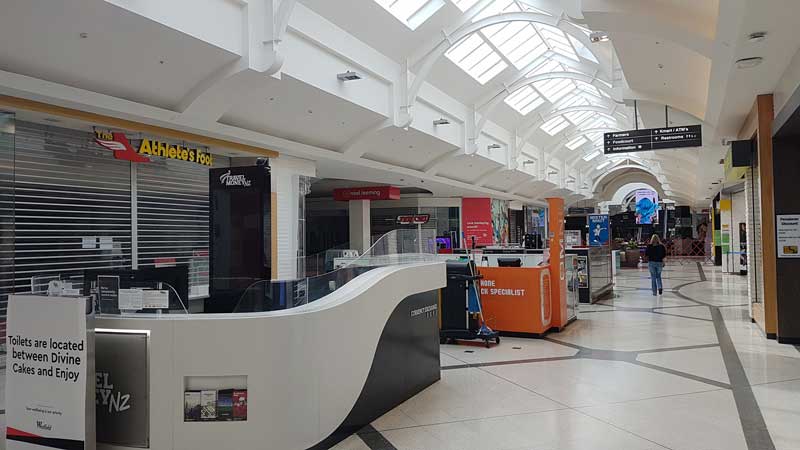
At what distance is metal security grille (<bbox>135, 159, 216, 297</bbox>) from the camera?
33.1 feet

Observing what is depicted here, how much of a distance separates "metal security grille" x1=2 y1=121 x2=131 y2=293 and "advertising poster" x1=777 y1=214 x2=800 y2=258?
33.1 feet

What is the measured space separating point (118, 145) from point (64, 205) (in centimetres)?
124

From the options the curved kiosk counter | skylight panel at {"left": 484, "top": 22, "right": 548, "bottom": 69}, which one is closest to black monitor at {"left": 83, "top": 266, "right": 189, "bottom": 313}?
the curved kiosk counter

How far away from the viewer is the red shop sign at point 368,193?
65.6ft

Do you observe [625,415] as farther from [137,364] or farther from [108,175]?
[108,175]

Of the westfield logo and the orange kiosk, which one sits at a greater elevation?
the westfield logo

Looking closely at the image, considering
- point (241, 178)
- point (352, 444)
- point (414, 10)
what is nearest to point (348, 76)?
point (414, 10)

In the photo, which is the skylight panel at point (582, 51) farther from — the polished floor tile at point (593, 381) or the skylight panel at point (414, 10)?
the polished floor tile at point (593, 381)

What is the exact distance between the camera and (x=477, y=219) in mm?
25000

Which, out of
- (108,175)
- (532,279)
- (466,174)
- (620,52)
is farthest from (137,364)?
(466,174)

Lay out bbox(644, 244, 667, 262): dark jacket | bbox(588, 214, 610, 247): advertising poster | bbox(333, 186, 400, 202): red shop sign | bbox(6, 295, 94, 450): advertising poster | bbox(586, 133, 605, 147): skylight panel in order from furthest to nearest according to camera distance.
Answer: bbox(586, 133, 605, 147): skylight panel → bbox(333, 186, 400, 202): red shop sign → bbox(588, 214, 610, 247): advertising poster → bbox(644, 244, 667, 262): dark jacket → bbox(6, 295, 94, 450): advertising poster

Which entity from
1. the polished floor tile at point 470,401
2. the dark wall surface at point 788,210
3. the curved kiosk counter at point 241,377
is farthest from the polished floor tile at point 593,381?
the dark wall surface at point 788,210

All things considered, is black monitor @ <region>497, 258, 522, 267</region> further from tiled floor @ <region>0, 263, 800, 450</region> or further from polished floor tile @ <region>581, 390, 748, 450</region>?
polished floor tile @ <region>581, 390, 748, 450</region>

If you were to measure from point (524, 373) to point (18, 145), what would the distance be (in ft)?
25.4
